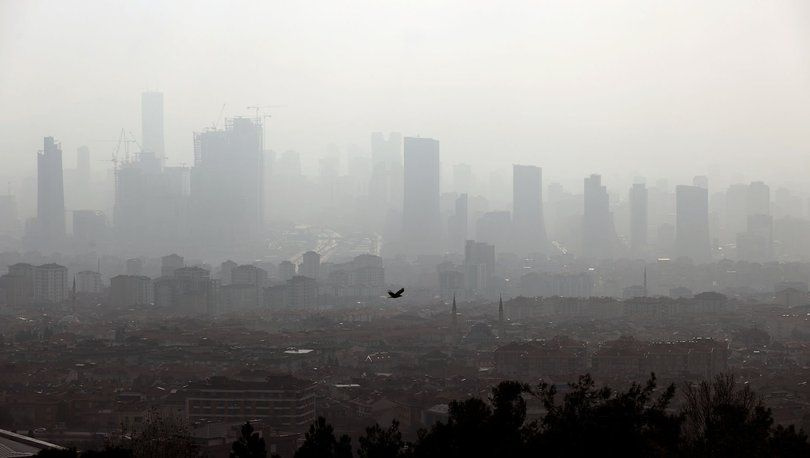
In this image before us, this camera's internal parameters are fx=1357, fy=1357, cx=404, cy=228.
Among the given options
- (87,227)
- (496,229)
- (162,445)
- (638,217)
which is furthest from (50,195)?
(162,445)

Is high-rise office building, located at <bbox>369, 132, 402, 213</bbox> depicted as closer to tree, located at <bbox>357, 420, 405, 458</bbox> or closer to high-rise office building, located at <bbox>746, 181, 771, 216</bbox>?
high-rise office building, located at <bbox>746, 181, 771, 216</bbox>

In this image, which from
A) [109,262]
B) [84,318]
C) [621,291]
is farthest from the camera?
[109,262]

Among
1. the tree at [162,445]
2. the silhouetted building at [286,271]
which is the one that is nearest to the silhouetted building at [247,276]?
the silhouetted building at [286,271]

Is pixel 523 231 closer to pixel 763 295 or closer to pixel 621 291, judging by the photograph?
pixel 621 291

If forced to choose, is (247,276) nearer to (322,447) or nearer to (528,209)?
(528,209)

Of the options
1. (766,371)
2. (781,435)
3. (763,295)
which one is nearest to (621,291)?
(763,295)

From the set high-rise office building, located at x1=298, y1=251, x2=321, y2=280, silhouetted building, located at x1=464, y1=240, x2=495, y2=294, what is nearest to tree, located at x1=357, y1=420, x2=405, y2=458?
silhouetted building, located at x1=464, y1=240, x2=495, y2=294

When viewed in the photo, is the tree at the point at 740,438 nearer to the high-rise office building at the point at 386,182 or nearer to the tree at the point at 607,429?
the tree at the point at 607,429
